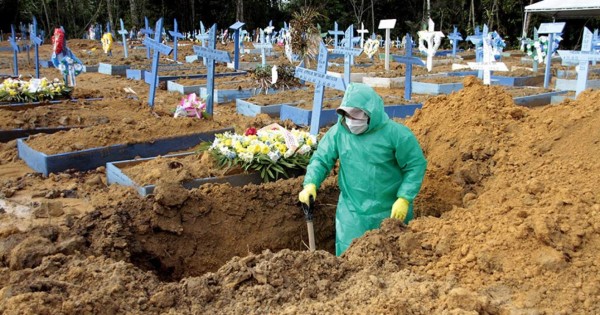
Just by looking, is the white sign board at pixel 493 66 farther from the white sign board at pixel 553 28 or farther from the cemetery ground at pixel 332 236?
the white sign board at pixel 553 28

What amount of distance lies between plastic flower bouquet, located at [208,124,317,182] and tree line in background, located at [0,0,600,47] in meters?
25.4

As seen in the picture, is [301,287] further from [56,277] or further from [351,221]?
[351,221]

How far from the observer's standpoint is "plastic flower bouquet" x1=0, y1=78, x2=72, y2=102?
10023mm

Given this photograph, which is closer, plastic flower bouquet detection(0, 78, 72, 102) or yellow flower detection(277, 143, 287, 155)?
yellow flower detection(277, 143, 287, 155)

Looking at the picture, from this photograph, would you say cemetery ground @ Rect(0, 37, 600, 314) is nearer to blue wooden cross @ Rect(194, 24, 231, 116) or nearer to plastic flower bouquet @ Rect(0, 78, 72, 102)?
blue wooden cross @ Rect(194, 24, 231, 116)

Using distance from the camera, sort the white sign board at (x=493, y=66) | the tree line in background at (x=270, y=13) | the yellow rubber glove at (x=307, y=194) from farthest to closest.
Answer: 1. the tree line in background at (x=270, y=13)
2. the white sign board at (x=493, y=66)
3. the yellow rubber glove at (x=307, y=194)

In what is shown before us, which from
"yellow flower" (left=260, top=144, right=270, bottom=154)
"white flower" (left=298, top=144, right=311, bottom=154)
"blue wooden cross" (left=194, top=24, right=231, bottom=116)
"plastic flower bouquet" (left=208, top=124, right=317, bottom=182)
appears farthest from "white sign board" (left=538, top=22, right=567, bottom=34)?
"yellow flower" (left=260, top=144, right=270, bottom=154)

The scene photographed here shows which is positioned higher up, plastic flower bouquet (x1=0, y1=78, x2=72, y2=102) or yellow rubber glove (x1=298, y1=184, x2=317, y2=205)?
plastic flower bouquet (x1=0, y1=78, x2=72, y2=102)

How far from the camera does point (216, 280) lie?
110 inches

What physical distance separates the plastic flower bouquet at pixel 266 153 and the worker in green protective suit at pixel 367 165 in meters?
1.36

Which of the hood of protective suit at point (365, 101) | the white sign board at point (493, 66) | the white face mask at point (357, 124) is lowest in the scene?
the white face mask at point (357, 124)

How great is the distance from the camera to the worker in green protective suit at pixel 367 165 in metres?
3.88

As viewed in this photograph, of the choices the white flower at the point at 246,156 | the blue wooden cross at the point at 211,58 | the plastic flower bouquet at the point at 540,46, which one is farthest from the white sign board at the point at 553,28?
the white flower at the point at 246,156

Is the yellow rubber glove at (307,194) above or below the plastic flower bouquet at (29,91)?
below
